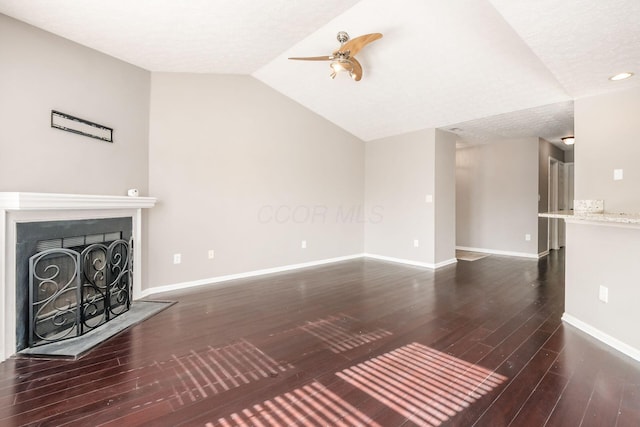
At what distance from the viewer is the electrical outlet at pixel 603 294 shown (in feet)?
7.90

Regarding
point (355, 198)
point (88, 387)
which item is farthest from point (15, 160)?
point (355, 198)

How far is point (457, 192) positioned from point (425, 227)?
2542 millimetres

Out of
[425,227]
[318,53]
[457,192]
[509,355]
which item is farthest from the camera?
[457,192]

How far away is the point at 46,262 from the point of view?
92.6 inches

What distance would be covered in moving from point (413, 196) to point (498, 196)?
2427 mm

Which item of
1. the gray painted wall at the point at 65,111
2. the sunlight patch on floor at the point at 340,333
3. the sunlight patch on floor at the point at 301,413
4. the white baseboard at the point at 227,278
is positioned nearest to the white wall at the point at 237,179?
the white baseboard at the point at 227,278

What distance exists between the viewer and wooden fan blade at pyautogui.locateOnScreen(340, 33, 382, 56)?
281cm

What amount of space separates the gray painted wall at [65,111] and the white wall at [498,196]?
20.8ft

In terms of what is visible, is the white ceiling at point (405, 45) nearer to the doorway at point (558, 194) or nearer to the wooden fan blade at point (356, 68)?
the wooden fan blade at point (356, 68)

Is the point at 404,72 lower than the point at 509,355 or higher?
higher

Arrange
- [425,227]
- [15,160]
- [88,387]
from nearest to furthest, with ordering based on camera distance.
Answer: [88,387] < [15,160] < [425,227]

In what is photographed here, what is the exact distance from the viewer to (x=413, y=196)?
5301 mm

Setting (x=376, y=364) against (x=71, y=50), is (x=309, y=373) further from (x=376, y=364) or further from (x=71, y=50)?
(x=71, y=50)

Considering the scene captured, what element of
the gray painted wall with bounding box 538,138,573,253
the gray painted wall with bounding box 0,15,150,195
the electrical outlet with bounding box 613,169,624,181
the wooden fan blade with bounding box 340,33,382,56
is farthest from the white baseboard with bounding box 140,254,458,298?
the wooden fan blade with bounding box 340,33,382,56
